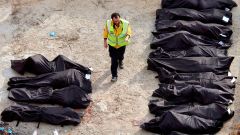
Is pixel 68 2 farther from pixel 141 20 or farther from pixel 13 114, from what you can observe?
pixel 13 114

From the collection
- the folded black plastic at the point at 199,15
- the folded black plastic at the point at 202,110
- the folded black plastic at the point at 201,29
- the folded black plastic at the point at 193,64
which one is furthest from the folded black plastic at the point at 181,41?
the folded black plastic at the point at 202,110

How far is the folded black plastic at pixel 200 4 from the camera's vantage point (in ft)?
42.3

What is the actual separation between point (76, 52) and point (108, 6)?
7.52 ft

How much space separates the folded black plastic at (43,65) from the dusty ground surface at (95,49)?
0.35 metres

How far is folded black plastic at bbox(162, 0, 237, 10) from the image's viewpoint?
12883mm

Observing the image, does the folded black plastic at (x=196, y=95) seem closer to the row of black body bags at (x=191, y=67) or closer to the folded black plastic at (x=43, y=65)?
the row of black body bags at (x=191, y=67)

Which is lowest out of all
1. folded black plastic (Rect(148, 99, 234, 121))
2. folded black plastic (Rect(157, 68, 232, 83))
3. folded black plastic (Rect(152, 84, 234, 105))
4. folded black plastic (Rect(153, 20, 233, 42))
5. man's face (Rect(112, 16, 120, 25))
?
folded black plastic (Rect(148, 99, 234, 121))

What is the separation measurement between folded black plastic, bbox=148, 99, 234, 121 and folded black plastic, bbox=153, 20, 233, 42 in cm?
276

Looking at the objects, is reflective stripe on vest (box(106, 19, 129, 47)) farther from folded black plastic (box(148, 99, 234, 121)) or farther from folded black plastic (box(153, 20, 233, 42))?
folded black plastic (box(153, 20, 233, 42))

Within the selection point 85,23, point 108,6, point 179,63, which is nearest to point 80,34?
point 85,23

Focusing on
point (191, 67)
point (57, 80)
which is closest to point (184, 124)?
point (191, 67)

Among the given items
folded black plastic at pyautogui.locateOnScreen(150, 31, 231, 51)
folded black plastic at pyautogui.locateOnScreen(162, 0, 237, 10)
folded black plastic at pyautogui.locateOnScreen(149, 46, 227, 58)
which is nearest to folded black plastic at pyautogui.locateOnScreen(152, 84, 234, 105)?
folded black plastic at pyautogui.locateOnScreen(149, 46, 227, 58)

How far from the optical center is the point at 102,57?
11.8 meters

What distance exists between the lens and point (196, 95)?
10070 mm
